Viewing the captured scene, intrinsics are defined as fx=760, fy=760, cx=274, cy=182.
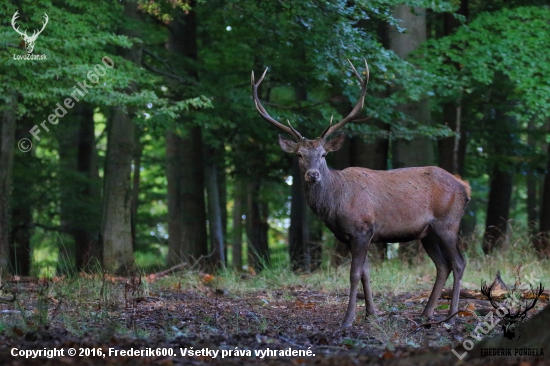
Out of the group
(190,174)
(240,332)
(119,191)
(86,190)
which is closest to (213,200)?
(190,174)

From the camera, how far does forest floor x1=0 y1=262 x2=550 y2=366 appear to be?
527 centimetres

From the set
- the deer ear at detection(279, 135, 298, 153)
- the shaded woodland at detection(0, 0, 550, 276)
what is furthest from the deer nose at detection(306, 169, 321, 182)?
the shaded woodland at detection(0, 0, 550, 276)

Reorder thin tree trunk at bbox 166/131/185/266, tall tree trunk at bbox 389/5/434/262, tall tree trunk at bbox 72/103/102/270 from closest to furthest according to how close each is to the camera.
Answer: tall tree trunk at bbox 389/5/434/262 < thin tree trunk at bbox 166/131/185/266 < tall tree trunk at bbox 72/103/102/270

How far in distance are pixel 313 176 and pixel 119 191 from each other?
6559 mm

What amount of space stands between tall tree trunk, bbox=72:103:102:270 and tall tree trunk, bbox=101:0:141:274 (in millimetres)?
3974

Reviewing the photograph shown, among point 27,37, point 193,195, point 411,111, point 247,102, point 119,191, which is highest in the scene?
point 27,37

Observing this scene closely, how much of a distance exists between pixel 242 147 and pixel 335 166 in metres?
2.56

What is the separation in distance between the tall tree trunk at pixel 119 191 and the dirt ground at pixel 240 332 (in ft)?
12.1

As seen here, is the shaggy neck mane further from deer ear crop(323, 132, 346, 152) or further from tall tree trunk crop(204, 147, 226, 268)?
tall tree trunk crop(204, 147, 226, 268)

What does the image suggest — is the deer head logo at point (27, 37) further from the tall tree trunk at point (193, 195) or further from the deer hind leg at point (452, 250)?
the tall tree trunk at point (193, 195)

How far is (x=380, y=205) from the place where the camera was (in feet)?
27.2

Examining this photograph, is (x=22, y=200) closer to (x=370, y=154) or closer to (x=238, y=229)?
(x=370, y=154)

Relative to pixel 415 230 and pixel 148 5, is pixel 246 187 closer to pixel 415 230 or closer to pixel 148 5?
pixel 148 5

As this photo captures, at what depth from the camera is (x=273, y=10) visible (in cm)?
1191
